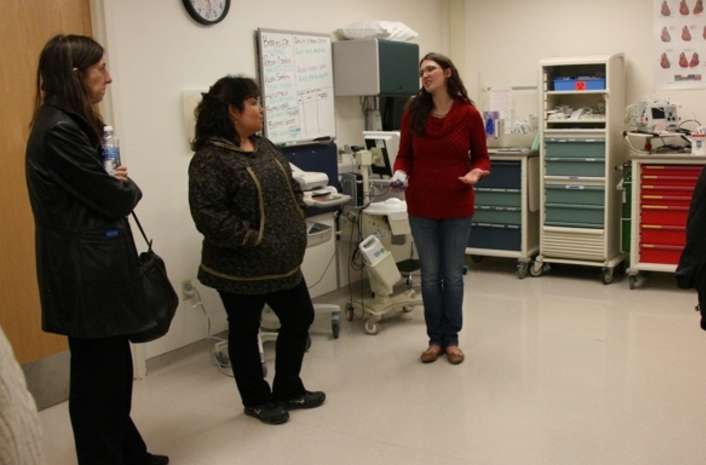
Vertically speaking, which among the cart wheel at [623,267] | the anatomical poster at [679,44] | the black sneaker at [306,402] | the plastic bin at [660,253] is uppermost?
the anatomical poster at [679,44]

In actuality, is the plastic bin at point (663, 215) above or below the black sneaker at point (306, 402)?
above

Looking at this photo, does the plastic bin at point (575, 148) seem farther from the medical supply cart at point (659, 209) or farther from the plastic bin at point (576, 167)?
the medical supply cart at point (659, 209)

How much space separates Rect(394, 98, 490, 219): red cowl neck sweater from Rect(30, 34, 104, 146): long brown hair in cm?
169

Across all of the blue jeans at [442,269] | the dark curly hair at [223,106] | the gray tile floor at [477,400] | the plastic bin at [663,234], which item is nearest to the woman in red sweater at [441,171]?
the blue jeans at [442,269]

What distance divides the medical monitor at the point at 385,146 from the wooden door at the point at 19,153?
1.75 m

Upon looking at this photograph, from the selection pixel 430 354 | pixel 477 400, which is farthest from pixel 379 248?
pixel 477 400

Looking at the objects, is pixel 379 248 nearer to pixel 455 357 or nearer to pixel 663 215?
pixel 455 357

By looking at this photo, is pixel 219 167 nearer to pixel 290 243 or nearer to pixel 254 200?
pixel 254 200

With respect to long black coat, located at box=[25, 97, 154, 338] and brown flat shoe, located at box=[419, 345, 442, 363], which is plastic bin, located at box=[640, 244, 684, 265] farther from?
long black coat, located at box=[25, 97, 154, 338]

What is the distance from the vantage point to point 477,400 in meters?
3.21

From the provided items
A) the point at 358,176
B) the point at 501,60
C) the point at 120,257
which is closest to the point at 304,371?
the point at 358,176

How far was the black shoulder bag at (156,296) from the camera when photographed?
238 cm

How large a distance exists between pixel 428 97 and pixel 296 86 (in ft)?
3.95

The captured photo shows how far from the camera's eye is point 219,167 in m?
2.77
